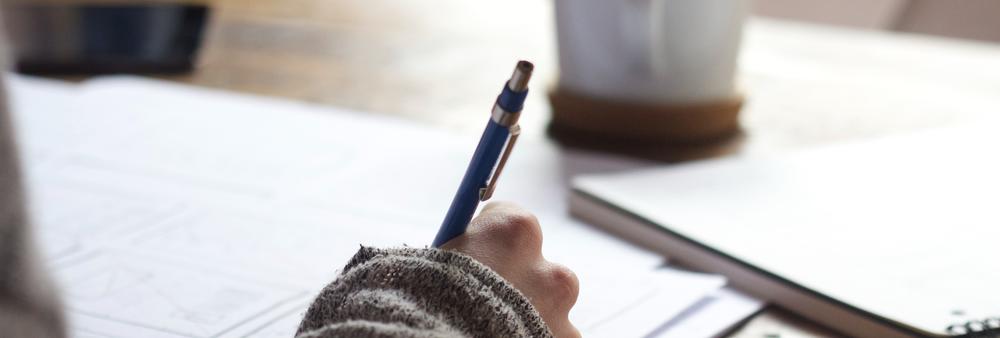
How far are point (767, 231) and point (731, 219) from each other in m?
0.02

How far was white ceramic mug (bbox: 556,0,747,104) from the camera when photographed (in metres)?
0.72

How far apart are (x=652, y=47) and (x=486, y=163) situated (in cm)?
35

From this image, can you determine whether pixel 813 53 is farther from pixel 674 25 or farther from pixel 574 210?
pixel 574 210

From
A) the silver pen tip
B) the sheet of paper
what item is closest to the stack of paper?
the sheet of paper

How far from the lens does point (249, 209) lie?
633mm

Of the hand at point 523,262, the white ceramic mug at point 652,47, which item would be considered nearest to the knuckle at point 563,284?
the hand at point 523,262

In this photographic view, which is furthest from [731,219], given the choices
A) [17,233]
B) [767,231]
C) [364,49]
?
[364,49]

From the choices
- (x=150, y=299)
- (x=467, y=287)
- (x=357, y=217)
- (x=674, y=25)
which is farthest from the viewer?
(x=674, y=25)

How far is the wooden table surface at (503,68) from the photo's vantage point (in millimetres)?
837

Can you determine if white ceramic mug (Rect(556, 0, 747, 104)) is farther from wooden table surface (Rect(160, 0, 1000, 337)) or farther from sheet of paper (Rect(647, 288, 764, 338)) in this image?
sheet of paper (Rect(647, 288, 764, 338))

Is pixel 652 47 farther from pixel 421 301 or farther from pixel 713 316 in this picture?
pixel 421 301

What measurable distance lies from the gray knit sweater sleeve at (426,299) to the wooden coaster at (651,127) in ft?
1.29

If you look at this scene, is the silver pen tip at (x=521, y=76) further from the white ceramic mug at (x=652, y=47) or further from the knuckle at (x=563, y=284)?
the white ceramic mug at (x=652, y=47)

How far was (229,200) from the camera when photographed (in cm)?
65
